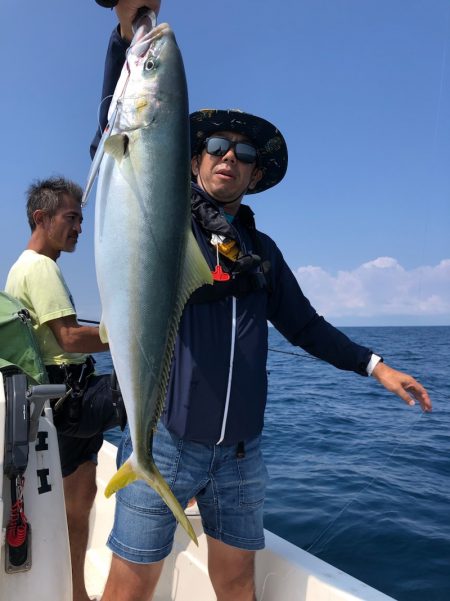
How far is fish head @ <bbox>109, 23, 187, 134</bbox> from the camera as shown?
156 cm

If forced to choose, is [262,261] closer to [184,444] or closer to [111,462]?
[184,444]

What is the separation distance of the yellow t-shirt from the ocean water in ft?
9.37

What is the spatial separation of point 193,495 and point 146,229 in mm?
1145

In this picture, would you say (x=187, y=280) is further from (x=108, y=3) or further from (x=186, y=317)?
(x=108, y=3)

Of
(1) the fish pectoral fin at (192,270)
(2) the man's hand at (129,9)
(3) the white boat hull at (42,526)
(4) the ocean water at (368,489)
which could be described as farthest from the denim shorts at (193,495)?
(4) the ocean water at (368,489)

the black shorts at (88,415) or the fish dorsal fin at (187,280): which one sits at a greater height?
the fish dorsal fin at (187,280)

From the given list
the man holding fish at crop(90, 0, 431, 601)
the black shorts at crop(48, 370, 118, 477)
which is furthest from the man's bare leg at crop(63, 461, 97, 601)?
the man holding fish at crop(90, 0, 431, 601)

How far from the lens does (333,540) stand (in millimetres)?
4270

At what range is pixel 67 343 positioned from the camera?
2391mm

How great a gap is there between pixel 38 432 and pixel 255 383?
104 centimetres

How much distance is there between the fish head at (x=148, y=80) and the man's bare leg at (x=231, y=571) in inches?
69.0

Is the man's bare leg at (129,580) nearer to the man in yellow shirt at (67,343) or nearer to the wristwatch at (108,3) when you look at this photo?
the man in yellow shirt at (67,343)

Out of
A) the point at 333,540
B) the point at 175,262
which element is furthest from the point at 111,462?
the point at 175,262

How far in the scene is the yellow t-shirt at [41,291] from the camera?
242 centimetres
